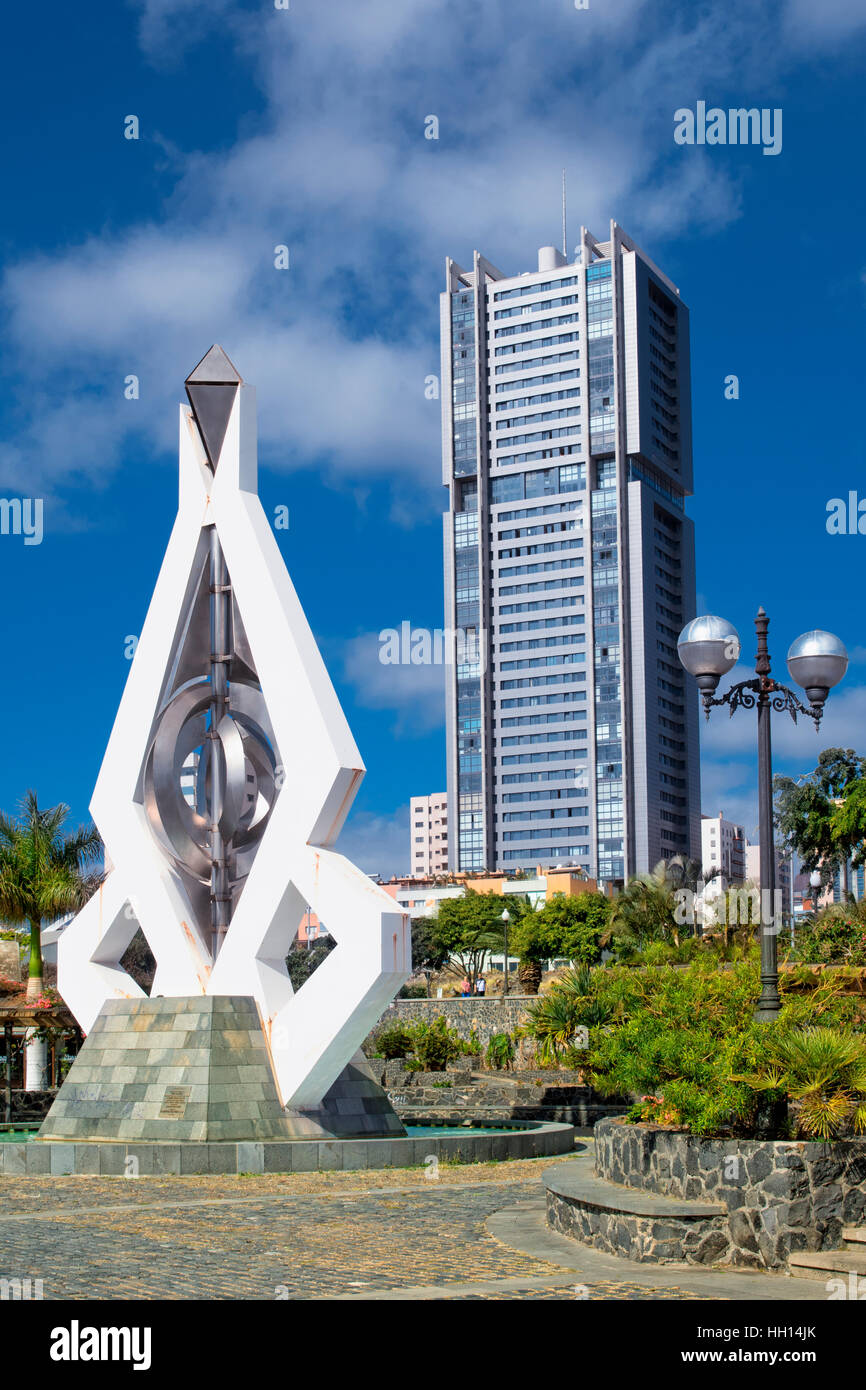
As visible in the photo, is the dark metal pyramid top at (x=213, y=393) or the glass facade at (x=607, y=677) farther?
the glass facade at (x=607, y=677)

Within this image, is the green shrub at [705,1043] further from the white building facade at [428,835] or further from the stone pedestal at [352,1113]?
the white building facade at [428,835]

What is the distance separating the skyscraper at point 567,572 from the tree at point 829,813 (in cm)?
6522

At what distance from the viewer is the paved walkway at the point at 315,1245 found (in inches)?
360

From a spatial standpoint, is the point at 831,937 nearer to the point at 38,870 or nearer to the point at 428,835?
the point at 38,870

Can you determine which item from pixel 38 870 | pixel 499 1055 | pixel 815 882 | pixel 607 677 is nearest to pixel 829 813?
pixel 815 882

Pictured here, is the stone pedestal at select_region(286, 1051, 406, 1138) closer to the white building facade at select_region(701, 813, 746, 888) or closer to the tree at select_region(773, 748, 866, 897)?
the tree at select_region(773, 748, 866, 897)

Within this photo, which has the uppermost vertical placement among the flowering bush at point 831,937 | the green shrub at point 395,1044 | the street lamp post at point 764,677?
the street lamp post at point 764,677

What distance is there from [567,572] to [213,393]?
111359 mm

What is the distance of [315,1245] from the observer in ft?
36.6

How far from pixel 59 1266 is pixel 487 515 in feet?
417

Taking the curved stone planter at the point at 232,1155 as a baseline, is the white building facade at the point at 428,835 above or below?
above

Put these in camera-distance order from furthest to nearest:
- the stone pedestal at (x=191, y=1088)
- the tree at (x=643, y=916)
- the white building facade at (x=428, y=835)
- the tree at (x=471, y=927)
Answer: the white building facade at (x=428, y=835) → the tree at (x=471, y=927) → the tree at (x=643, y=916) → the stone pedestal at (x=191, y=1088)

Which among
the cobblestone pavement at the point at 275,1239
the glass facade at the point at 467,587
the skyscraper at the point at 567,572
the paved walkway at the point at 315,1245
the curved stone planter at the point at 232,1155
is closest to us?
the paved walkway at the point at 315,1245

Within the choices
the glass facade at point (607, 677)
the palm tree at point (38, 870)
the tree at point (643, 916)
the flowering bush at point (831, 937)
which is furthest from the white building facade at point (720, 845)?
the palm tree at point (38, 870)
